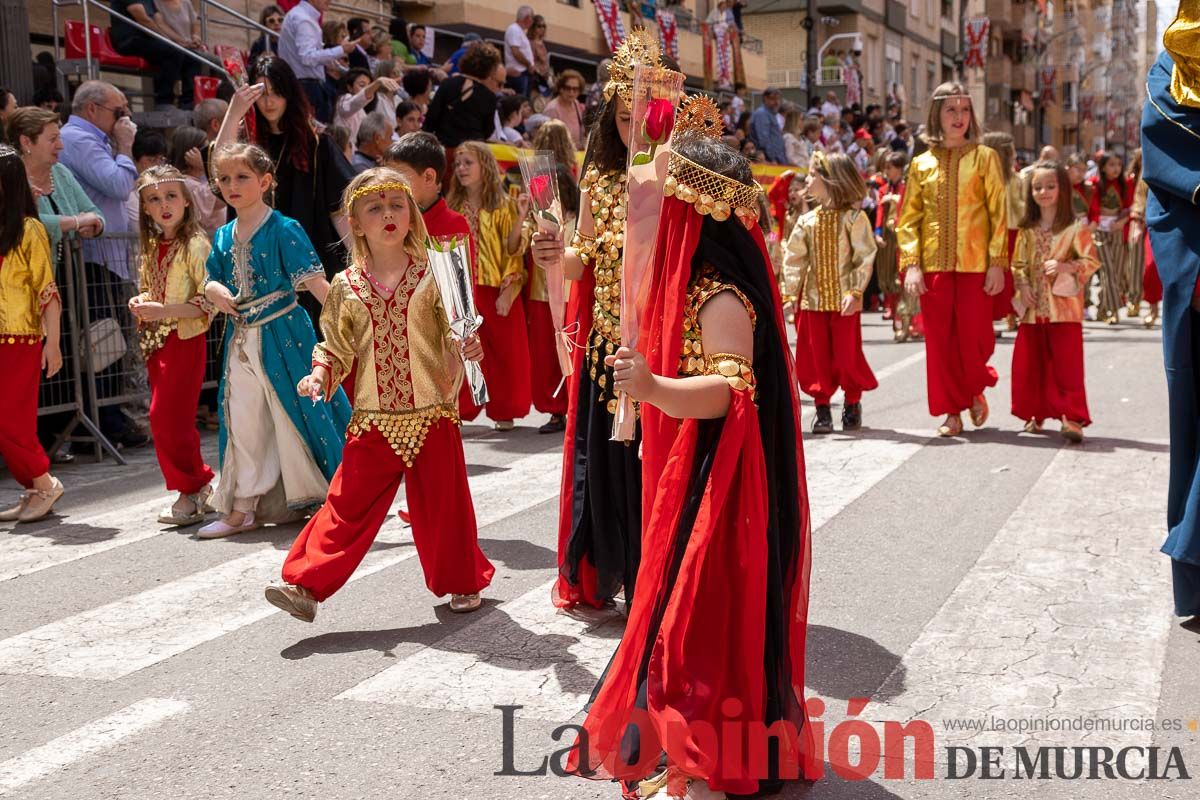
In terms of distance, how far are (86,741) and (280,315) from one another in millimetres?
3093

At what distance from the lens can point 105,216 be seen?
9664 millimetres

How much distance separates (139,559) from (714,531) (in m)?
3.81

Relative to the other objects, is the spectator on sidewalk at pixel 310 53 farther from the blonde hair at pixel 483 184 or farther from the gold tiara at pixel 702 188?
the gold tiara at pixel 702 188

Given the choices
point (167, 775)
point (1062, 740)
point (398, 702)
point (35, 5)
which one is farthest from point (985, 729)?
point (35, 5)

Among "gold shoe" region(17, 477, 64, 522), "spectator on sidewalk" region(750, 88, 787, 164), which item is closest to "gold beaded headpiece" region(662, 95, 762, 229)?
"gold shoe" region(17, 477, 64, 522)

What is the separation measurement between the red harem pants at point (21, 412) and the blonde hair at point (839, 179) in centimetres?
472

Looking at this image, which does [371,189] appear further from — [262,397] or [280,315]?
[262,397]

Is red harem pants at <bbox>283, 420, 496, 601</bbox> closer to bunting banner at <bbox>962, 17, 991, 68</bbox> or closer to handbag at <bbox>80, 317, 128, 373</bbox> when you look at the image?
handbag at <bbox>80, 317, 128, 373</bbox>

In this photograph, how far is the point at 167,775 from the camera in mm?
3736

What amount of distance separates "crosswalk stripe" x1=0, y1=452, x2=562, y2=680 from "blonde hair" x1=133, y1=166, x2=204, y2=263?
186cm

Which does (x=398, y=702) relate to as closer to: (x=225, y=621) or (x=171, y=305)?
(x=225, y=621)

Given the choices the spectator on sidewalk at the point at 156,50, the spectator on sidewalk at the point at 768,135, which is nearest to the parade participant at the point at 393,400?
the spectator on sidewalk at the point at 156,50

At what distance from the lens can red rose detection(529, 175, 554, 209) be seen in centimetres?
450

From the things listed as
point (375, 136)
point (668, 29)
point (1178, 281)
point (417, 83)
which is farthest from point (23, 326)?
point (668, 29)
